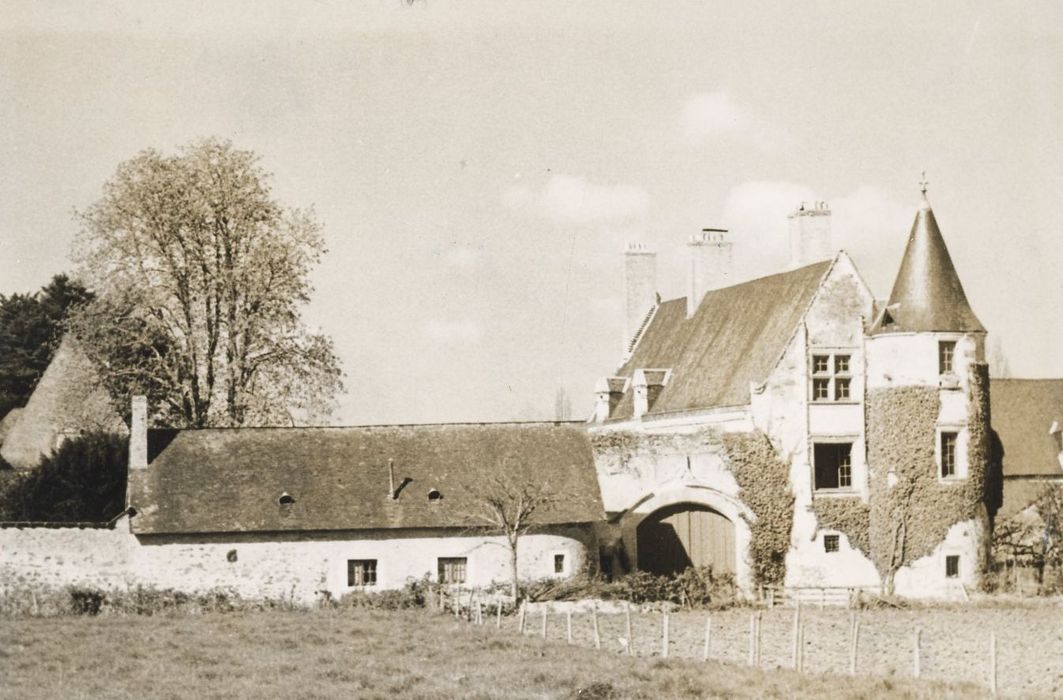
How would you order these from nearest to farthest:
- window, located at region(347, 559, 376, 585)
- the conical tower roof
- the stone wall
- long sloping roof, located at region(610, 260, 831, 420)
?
the stone wall
window, located at region(347, 559, 376, 585)
the conical tower roof
long sloping roof, located at region(610, 260, 831, 420)

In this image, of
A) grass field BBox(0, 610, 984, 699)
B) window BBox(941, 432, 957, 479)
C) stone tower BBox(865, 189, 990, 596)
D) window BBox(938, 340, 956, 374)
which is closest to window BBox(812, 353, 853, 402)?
stone tower BBox(865, 189, 990, 596)

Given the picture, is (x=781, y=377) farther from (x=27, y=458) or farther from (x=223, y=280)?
(x=27, y=458)

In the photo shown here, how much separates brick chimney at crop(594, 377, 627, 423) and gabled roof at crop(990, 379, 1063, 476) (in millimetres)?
11942

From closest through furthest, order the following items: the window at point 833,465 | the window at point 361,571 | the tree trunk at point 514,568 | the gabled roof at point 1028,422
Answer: the tree trunk at point 514,568, the window at point 361,571, the window at point 833,465, the gabled roof at point 1028,422

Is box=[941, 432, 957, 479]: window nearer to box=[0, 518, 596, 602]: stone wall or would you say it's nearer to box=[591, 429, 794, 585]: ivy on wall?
box=[591, 429, 794, 585]: ivy on wall

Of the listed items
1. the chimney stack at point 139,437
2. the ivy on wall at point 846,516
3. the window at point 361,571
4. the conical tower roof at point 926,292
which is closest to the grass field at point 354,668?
the window at point 361,571

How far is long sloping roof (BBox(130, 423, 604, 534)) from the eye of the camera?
31109 mm

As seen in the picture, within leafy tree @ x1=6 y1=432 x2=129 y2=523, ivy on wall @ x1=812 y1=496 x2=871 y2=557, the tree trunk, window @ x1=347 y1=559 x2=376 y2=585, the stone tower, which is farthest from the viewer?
leafy tree @ x1=6 y1=432 x2=129 y2=523

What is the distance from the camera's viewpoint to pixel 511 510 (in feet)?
102

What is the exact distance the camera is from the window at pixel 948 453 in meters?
32.4

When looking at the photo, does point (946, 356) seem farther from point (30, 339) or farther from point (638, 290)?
point (30, 339)

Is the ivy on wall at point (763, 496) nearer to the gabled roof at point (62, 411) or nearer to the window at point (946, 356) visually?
the window at point (946, 356)

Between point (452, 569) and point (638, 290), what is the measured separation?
16347 millimetres

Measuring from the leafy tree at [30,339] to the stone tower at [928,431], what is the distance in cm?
3225
